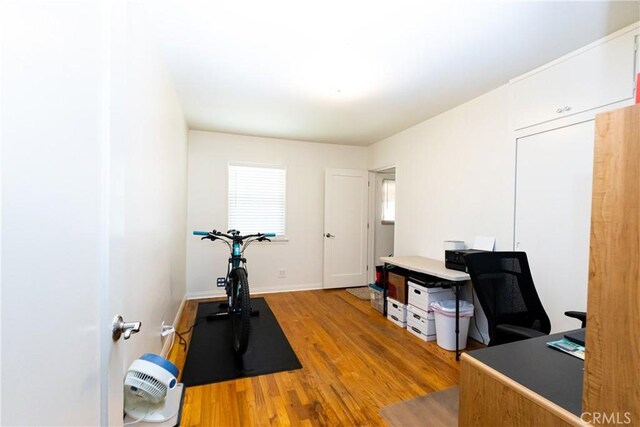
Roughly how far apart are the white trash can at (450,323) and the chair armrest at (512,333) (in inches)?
40.7

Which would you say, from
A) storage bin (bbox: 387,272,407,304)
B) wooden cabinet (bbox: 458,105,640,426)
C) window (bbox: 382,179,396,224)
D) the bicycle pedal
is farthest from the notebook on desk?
window (bbox: 382,179,396,224)

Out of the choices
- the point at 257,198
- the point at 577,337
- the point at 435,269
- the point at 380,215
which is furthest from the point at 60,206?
the point at 380,215

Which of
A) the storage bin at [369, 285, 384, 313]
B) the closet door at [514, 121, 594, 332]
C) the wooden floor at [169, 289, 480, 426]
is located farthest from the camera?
the storage bin at [369, 285, 384, 313]

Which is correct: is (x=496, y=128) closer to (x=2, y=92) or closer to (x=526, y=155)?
(x=526, y=155)

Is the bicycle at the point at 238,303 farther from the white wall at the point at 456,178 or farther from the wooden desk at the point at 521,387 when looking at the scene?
the white wall at the point at 456,178

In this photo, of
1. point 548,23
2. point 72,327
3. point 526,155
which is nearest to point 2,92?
point 72,327

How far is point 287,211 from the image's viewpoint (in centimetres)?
453

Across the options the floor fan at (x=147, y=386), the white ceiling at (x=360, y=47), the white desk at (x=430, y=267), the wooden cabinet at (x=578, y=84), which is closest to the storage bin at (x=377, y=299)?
the white desk at (x=430, y=267)

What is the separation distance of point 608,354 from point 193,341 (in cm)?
295

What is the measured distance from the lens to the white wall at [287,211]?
4.10m

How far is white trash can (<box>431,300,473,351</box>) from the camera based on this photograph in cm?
261

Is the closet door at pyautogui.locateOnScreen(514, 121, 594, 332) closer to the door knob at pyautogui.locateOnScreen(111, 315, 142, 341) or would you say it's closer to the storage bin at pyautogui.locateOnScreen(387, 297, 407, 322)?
the storage bin at pyautogui.locateOnScreen(387, 297, 407, 322)

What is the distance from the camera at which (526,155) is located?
2.36m

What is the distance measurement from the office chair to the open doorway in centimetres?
309
